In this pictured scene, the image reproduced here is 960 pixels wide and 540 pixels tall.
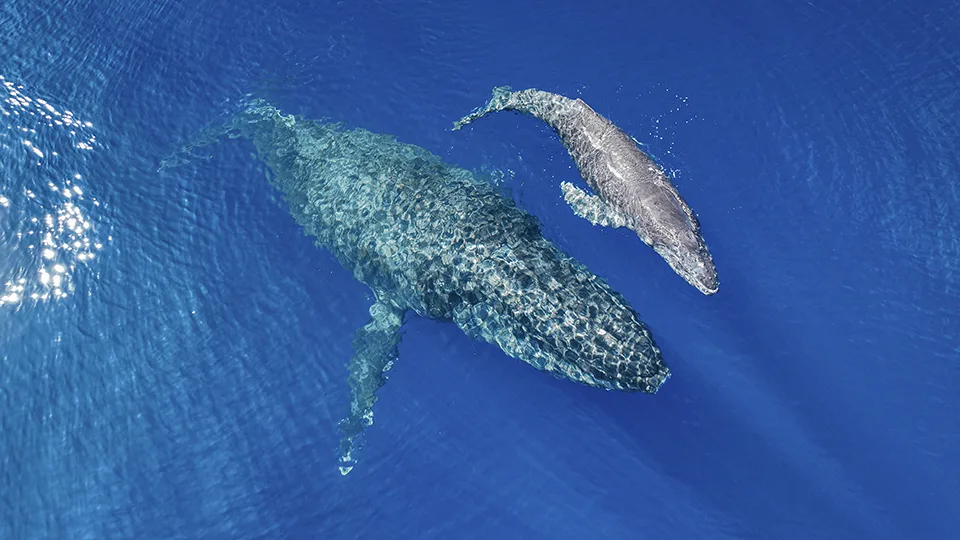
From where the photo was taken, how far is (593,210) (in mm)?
13703

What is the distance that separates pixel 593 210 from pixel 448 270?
314 cm

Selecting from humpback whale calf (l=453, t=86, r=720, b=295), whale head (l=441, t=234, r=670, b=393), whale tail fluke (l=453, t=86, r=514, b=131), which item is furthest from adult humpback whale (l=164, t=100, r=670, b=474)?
humpback whale calf (l=453, t=86, r=720, b=295)

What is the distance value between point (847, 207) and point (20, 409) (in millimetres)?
15469

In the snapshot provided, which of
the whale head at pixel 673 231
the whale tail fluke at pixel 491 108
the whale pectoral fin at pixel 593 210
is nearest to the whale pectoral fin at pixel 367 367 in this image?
the whale pectoral fin at pixel 593 210

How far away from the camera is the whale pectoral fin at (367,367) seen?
12367mm

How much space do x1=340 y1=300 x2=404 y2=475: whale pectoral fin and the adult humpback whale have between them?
0.06 feet

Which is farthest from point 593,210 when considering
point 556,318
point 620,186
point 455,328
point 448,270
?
point 455,328

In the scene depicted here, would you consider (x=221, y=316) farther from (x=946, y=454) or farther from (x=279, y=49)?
(x=946, y=454)

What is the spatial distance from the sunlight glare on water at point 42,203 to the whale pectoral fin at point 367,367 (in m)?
5.69

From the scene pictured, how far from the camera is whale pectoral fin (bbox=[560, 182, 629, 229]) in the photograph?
13586mm

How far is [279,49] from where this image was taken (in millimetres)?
16391

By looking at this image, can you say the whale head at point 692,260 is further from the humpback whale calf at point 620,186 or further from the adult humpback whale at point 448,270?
the adult humpback whale at point 448,270

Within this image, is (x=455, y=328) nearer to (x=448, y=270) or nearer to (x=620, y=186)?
(x=448, y=270)

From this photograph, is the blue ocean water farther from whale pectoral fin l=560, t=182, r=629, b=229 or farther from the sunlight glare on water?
whale pectoral fin l=560, t=182, r=629, b=229
